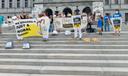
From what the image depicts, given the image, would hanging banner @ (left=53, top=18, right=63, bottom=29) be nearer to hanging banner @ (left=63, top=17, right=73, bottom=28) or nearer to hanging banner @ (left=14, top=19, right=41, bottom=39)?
hanging banner @ (left=63, top=17, right=73, bottom=28)

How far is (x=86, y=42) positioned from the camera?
16.0 meters

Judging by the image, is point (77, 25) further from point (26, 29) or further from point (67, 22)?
point (67, 22)

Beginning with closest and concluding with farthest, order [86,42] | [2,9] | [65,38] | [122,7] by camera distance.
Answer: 1. [86,42]
2. [65,38]
3. [122,7]
4. [2,9]

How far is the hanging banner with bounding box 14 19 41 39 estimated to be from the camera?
1717cm

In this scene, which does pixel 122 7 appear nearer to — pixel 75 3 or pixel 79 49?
pixel 75 3

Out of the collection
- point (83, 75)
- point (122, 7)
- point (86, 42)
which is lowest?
point (83, 75)

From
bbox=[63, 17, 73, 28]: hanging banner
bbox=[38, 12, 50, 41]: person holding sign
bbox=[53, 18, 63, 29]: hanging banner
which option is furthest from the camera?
bbox=[53, 18, 63, 29]: hanging banner

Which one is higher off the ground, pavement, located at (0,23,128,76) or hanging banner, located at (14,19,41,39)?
hanging banner, located at (14,19,41,39)

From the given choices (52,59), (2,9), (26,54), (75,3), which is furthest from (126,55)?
(2,9)

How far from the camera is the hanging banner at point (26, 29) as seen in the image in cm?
1717

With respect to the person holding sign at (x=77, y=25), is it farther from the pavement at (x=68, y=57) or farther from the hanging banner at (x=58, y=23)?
the hanging banner at (x=58, y=23)

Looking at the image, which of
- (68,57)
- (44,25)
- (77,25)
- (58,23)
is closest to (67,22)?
(58,23)

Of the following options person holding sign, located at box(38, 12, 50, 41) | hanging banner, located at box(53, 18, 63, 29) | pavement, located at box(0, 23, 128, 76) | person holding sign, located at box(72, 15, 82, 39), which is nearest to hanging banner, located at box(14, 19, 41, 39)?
pavement, located at box(0, 23, 128, 76)

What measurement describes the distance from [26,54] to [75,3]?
5918 centimetres
